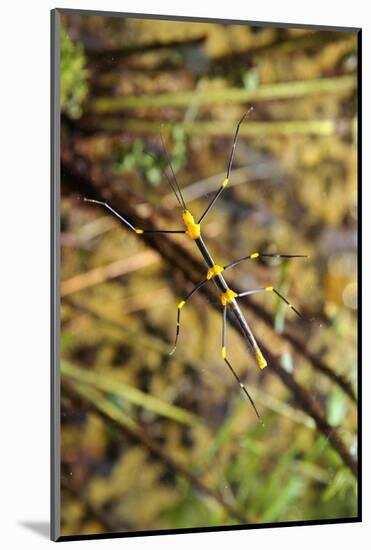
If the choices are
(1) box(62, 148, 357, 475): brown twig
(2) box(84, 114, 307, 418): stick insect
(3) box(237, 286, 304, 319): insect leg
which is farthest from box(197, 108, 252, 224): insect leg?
(3) box(237, 286, 304, 319): insect leg

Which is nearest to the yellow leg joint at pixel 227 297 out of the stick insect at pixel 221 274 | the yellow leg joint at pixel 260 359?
the stick insect at pixel 221 274

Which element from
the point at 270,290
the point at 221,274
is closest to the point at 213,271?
the point at 221,274

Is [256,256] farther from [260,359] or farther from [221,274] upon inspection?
[260,359]

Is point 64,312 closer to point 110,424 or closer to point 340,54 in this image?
point 110,424

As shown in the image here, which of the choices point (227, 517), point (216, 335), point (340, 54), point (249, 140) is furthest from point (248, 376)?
point (340, 54)

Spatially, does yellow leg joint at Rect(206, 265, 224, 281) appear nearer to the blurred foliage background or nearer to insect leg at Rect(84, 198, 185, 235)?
the blurred foliage background

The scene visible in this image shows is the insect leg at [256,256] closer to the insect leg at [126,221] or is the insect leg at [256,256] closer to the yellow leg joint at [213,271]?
the yellow leg joint at [213,271]
